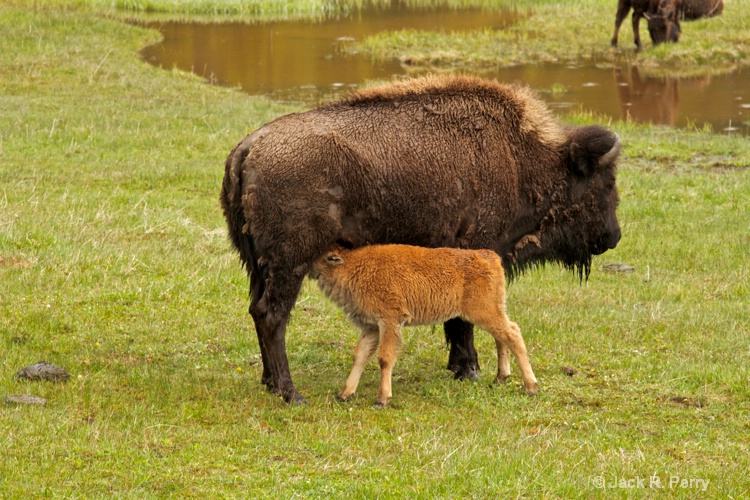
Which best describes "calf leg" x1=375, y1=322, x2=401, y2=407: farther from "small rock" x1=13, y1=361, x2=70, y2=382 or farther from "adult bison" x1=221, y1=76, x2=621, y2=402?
"small rock" x1=13, y1=361, x2=70, y2=382

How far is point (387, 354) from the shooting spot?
7035 millimetres

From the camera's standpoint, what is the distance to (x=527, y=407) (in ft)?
23.2

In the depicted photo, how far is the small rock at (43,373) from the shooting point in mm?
7133

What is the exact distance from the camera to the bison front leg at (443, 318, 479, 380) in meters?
7.82

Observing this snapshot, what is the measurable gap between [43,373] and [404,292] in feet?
8.55

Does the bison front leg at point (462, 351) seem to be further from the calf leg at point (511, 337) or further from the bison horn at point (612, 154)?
the bison horn at point (612, 154)

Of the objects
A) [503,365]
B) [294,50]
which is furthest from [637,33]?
[503,365]

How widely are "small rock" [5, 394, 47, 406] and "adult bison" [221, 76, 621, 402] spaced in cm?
156

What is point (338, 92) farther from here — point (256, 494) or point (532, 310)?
point (256, 494)

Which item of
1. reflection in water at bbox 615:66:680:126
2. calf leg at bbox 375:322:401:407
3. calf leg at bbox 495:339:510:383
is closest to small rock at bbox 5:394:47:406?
calf leg at bbox 375:322:401:407

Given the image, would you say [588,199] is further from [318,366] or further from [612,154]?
[318,366]

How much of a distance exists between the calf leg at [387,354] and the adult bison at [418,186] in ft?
1.98

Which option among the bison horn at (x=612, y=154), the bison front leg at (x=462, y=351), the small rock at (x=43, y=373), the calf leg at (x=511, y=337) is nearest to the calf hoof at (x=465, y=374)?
the bison front leg at (x=462, y=351)

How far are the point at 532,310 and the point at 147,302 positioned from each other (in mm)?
3536
